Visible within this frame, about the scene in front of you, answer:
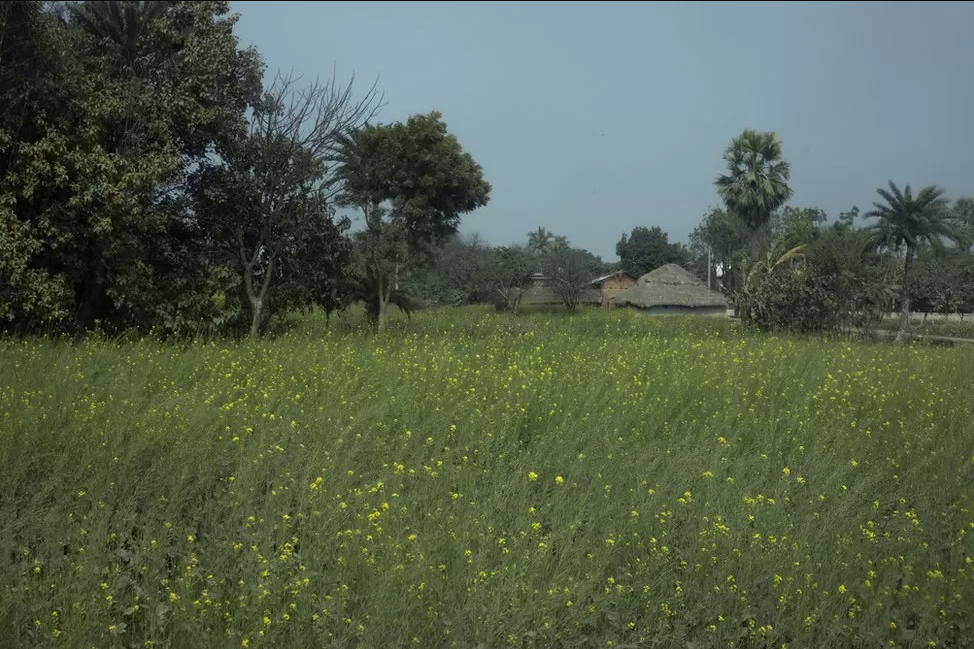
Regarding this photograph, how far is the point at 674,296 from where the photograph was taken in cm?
4847

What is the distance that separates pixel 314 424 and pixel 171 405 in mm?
1197

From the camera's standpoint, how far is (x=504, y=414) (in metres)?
6.68

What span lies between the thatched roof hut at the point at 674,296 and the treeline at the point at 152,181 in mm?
33272

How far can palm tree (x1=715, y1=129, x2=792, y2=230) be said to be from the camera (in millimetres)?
41531

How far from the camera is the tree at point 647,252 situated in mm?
68125

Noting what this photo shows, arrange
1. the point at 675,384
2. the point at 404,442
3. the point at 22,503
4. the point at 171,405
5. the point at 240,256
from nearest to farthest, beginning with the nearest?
the point at 22,503, the point at 404,442, the point at 171,405, the point at 675,384, the point at 240,256

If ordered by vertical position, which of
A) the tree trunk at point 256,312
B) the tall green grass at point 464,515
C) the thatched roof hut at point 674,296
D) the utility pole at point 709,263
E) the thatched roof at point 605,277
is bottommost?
the tall green grass at point 464,515

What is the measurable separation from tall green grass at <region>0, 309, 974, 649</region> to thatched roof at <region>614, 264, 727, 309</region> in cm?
4068

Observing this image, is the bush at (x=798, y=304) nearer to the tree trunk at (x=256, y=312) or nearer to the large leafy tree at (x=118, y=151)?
the tree trunk at (x=256, y=312)

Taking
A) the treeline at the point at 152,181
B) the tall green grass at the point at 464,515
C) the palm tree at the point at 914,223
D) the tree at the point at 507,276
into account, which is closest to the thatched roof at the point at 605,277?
the tree at the point at 507,276

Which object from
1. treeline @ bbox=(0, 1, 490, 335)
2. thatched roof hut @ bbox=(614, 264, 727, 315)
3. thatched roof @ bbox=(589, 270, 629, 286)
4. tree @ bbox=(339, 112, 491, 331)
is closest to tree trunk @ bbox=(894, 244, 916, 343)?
tree @ bbox=(339, 112, 491, 331)

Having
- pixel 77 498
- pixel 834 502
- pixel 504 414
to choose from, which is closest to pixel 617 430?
pixel 504 414

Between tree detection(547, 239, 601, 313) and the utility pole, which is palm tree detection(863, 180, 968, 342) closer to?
tree detection(547, 239, 601, 313)

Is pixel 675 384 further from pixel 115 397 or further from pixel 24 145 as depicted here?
pixel 24 145
